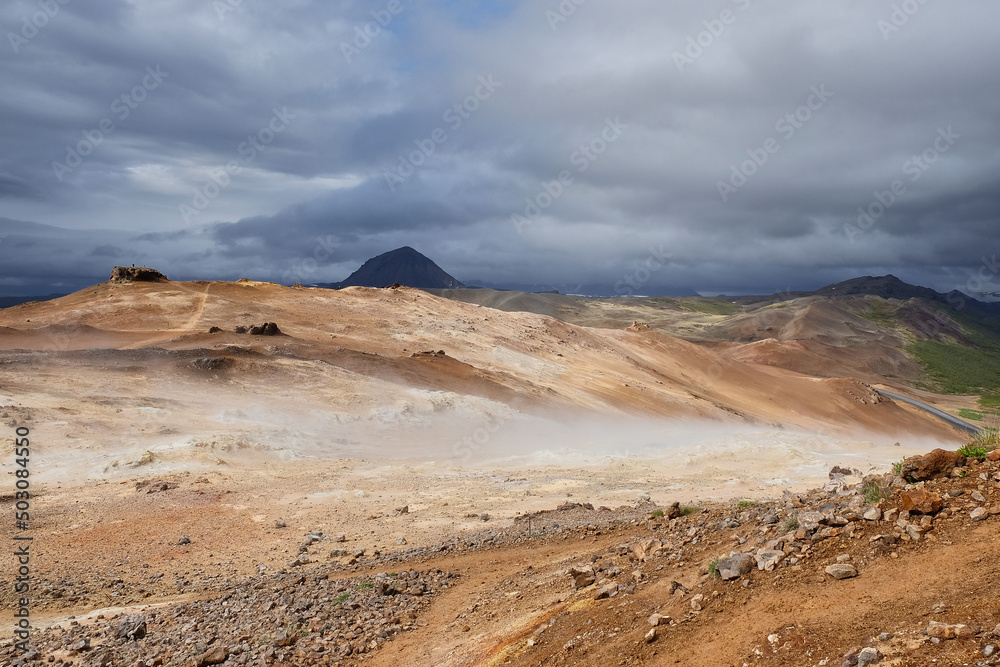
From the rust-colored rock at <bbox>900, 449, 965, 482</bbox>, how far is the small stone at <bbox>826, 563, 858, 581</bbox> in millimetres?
1772

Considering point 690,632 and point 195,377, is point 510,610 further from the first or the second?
point 195,377

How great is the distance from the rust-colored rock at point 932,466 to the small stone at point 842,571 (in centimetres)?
177

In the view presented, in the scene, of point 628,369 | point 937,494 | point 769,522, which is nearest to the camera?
point 937,494

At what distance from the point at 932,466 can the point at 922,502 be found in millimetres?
826

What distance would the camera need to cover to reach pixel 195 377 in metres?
28.5

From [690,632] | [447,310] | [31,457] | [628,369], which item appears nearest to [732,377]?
[628,369]

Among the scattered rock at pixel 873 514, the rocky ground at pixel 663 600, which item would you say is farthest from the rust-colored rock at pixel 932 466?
the scattered rock at pixel 873 514

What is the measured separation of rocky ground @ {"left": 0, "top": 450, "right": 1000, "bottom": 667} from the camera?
5.44 m

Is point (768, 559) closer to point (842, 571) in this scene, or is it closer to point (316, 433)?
point (842, 571)

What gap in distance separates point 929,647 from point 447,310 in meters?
46.6

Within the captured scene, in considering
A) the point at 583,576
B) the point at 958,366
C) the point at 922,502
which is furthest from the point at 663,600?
the point at 958,366

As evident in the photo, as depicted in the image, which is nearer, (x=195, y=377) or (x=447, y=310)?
(x=195, y=377)

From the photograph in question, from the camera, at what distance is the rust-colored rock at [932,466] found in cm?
724

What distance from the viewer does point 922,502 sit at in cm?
665
